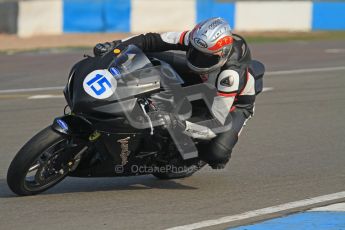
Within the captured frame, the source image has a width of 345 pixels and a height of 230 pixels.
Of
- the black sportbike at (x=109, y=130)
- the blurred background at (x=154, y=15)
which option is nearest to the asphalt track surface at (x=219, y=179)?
the black sportbike at (x=109, y=130)

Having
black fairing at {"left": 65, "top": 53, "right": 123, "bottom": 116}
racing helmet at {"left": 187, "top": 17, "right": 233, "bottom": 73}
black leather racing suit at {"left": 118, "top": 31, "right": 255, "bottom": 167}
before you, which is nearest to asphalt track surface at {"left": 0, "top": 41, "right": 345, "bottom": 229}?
black leather racing suit at {"left": 118, "top": 31, "right": 255, "bottom": 167}

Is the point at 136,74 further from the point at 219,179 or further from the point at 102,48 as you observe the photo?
the point at 219,179

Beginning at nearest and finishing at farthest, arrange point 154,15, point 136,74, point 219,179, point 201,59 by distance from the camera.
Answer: point 136,74 < point 201,59 < point 219,179 < point 154,15

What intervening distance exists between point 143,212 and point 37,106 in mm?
5516

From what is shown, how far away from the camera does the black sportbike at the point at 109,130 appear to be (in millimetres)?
5898

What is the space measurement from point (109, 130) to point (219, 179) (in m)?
1.41

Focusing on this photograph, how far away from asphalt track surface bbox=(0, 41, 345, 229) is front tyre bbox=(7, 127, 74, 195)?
0.11 metres

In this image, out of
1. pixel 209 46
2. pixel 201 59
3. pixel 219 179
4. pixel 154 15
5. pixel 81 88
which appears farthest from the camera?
pixel 154 15

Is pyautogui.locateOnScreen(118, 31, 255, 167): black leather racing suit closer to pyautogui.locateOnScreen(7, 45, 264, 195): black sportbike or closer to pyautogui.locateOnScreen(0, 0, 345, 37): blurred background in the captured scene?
pyautogui.locateOnScreen(7, 45, 264, 195): black sportbike

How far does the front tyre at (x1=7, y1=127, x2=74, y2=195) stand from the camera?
19.3 ft

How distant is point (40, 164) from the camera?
6.02m

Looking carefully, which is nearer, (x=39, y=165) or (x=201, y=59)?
(x=39, y=165)

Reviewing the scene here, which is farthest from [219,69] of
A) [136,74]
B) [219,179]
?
[219,179]

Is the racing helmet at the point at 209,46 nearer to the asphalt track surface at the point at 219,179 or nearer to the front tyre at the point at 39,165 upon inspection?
the asphalt track surface at the point at 219,179
